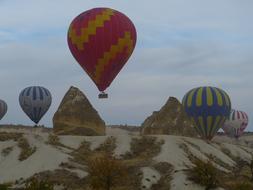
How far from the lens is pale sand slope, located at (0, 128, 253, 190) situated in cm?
4750

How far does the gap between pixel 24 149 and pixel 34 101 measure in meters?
28.0

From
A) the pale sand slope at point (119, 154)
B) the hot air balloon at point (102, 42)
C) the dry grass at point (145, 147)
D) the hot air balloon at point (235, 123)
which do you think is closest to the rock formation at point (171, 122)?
the pale sand slope at point (119, 154)

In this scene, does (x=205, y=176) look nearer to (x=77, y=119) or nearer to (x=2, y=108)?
(x=77, y=119)

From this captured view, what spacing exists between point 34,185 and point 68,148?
67.6 feet

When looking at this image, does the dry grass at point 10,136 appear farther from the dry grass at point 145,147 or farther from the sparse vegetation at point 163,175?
the sparse vegetation at point 163,175

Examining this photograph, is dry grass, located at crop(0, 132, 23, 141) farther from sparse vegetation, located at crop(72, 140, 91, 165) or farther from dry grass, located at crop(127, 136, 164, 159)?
dry grass, located at crop(127, 136, 164, 159)

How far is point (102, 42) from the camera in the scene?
A: 48219 millimetres

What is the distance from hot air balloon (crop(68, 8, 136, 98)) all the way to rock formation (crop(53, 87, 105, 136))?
581 inches

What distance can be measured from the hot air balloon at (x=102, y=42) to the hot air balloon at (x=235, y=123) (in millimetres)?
59309

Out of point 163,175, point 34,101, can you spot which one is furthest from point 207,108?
point 34,101

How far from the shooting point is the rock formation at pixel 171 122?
68125 millimetres

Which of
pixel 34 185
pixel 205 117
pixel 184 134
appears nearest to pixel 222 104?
pixel 205 117

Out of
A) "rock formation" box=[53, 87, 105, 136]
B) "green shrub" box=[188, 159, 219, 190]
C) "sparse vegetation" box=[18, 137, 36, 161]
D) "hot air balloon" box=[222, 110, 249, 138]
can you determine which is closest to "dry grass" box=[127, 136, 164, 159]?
"rock formation" box=[53, 87, 105, 136]

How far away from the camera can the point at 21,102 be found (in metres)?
83.5
